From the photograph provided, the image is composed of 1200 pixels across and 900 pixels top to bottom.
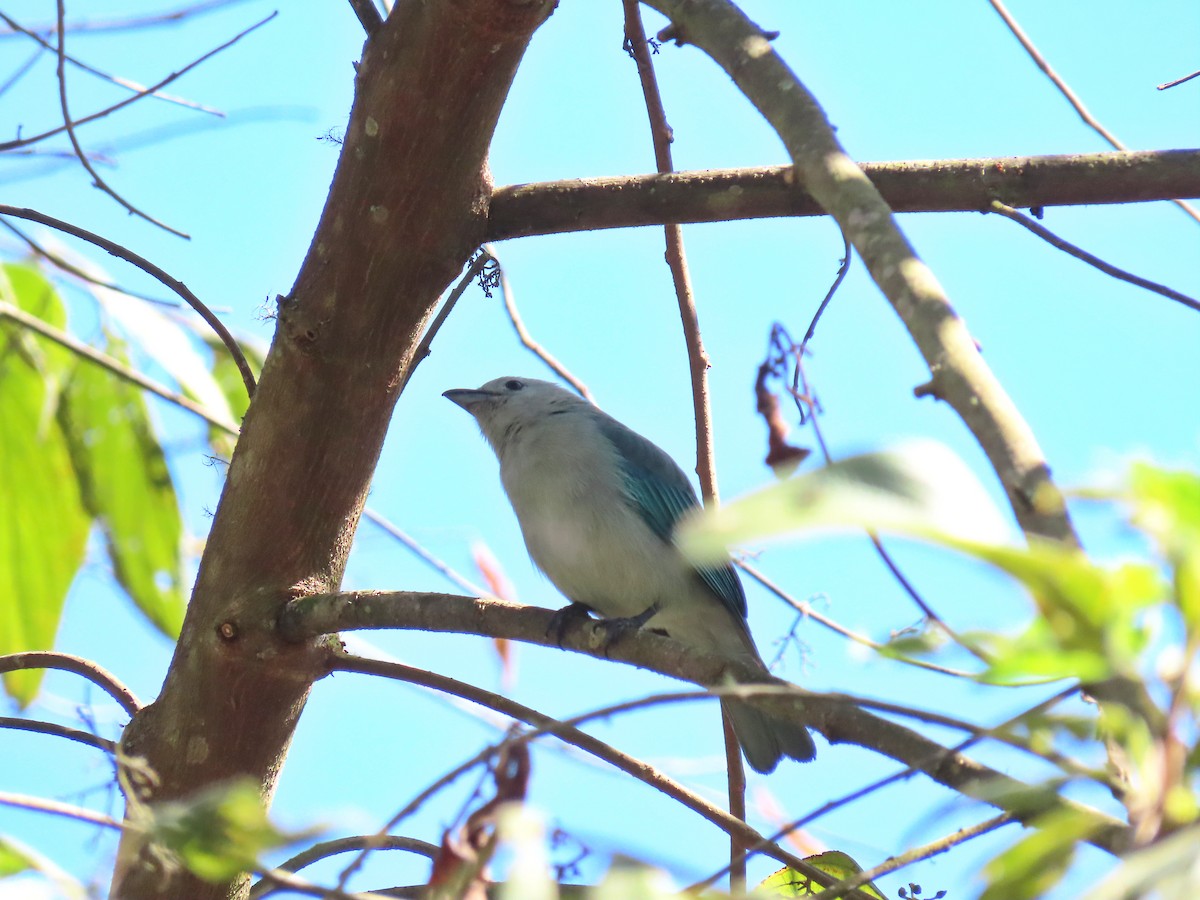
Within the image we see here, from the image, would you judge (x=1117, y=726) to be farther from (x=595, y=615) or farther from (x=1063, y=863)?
(x=595, y=615)

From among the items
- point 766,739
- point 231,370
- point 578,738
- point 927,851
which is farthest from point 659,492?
point 927,851

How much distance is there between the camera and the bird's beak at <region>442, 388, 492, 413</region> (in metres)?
6.16

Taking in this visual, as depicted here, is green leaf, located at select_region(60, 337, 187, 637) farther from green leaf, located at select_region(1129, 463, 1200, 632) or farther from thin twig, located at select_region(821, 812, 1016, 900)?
green leaf, located at select_region(1129, 463, 1200, 632)

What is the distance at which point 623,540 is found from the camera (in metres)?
4.89

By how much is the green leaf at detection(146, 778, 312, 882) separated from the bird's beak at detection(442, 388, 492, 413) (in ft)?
15.0

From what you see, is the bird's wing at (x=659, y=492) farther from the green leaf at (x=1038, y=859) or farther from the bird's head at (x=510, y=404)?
the green leaf at (x=1038, y=859)

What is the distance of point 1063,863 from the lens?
138 centimetres

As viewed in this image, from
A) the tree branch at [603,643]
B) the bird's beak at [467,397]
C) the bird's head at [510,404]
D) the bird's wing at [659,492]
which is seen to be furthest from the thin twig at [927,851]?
the bird's beak at [467,397]

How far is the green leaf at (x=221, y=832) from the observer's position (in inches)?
58.4

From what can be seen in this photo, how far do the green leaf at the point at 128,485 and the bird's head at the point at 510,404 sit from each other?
1571 mm

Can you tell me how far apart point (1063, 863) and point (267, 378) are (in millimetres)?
2489

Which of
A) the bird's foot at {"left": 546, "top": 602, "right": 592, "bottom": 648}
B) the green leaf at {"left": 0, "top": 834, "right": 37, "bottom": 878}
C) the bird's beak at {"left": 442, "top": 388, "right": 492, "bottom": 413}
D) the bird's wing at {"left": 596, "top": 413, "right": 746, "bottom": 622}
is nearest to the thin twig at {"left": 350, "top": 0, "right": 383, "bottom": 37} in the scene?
the bird's foot at {"left": 546, "top": 602, "right": 592, "bottom": 648}

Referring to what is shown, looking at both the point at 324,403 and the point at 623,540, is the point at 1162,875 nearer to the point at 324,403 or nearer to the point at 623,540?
the point at 324,403

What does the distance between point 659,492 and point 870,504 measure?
4355 mm
